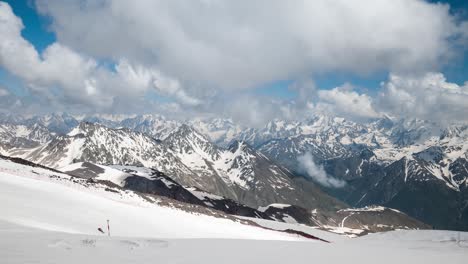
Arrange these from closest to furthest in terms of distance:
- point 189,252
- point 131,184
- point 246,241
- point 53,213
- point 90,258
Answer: point 90,258, point 189,252, point 246,241, point 53,213, point 131,184

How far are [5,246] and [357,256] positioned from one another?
11864mm

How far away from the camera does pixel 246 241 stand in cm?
1689

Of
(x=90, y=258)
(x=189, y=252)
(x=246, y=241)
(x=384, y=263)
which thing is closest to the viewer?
(x=90, y=258)

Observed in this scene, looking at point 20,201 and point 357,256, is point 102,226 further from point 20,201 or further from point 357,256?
point 357,256

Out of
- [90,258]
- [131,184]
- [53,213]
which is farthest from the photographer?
[131,184]

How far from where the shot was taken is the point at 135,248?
43.8 feet

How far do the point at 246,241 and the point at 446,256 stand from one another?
8075 millimetres

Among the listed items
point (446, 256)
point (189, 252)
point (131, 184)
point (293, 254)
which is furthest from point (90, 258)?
point (131, 184)

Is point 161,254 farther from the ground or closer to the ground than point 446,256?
closer to the ground

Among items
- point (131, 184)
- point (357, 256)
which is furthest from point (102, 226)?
point (131, 184)

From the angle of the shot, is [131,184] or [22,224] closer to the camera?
[22,224]

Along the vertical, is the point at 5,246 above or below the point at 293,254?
below

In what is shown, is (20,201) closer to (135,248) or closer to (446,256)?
(135,248)

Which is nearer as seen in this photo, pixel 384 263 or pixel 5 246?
pixel 5 246
